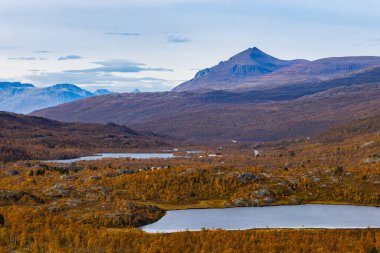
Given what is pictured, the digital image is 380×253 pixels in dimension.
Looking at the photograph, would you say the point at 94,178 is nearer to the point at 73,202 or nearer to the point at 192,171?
the point at 192,171

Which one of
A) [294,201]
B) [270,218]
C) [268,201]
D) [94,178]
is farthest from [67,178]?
[270,218]

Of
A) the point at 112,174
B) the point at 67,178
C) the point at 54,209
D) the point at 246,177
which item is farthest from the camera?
the point at 112,174

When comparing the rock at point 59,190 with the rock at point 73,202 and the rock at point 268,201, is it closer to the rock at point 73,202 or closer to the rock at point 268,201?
the rock at point 73,202

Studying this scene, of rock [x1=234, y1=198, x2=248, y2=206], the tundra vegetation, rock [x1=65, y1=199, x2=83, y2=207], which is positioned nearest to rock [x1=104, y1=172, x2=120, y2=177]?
the tundra vegetation

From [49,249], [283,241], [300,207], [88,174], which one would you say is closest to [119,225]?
[49,249]

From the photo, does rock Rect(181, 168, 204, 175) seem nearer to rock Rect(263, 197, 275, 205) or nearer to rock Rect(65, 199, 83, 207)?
rock Rect(263, 197, 275, 205)

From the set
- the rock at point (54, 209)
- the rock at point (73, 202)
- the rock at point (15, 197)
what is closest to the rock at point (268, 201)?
the rock at point (73, 202)
